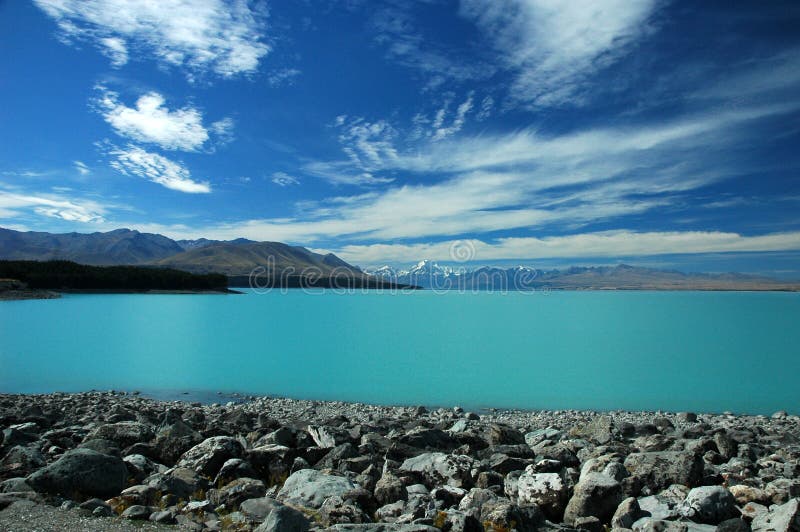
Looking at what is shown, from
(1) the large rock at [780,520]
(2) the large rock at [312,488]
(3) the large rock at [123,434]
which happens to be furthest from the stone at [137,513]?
(1) the large rock at [780,520]

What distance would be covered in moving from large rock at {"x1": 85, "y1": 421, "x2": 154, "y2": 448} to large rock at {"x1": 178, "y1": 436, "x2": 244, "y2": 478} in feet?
5.74

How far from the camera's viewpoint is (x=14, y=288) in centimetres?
9181

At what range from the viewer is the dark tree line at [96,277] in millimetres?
103688

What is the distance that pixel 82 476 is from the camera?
7.04 metres

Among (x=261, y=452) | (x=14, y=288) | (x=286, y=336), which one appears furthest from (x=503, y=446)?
(x=14, y=288)

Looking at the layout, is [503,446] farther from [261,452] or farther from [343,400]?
[343,400]

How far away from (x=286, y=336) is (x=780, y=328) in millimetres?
55337

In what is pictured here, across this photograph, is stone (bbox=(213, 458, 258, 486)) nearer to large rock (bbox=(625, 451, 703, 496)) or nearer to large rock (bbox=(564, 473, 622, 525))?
large rock (bbox=(564, 473, 622, 525))

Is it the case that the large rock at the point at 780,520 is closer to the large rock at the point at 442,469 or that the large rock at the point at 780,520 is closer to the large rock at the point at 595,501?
the large rock at the point at 595,501

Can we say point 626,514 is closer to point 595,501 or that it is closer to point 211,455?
point 595,501

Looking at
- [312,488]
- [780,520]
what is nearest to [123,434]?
[312,488]

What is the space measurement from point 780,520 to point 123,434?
11.0m

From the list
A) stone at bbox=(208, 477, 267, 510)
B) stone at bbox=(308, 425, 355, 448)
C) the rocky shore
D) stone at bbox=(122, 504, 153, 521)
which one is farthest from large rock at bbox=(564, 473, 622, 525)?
stone at bbox=(122, 504, 153, 521)

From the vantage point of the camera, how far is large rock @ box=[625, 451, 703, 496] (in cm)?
771
